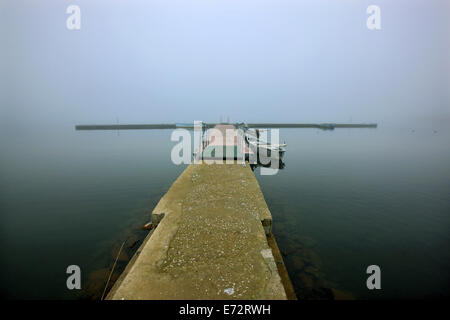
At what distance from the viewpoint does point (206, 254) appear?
13.9 feet

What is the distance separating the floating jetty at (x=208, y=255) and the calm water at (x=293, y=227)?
2.89 meters

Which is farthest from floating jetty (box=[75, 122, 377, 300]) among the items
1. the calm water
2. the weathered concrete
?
the calm water

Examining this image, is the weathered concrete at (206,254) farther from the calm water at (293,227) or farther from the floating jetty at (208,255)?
the calm water at (293,227)

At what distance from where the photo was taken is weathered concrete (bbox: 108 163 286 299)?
3295 mm

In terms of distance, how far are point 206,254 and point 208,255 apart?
0.06 m

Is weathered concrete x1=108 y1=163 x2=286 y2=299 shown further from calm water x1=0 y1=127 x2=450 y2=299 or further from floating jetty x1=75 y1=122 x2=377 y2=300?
calm water x1=0 y1=127 x2=450 y2=299

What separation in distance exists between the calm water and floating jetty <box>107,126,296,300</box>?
2892 millimetres

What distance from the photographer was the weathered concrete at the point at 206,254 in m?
3.29

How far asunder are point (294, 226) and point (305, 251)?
6.30 feet

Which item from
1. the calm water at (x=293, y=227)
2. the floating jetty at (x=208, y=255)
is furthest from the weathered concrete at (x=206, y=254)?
the calm water at (x=293, y=227)

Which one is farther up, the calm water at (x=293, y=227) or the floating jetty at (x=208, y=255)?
the floating jetty at (x=208, y=255)
